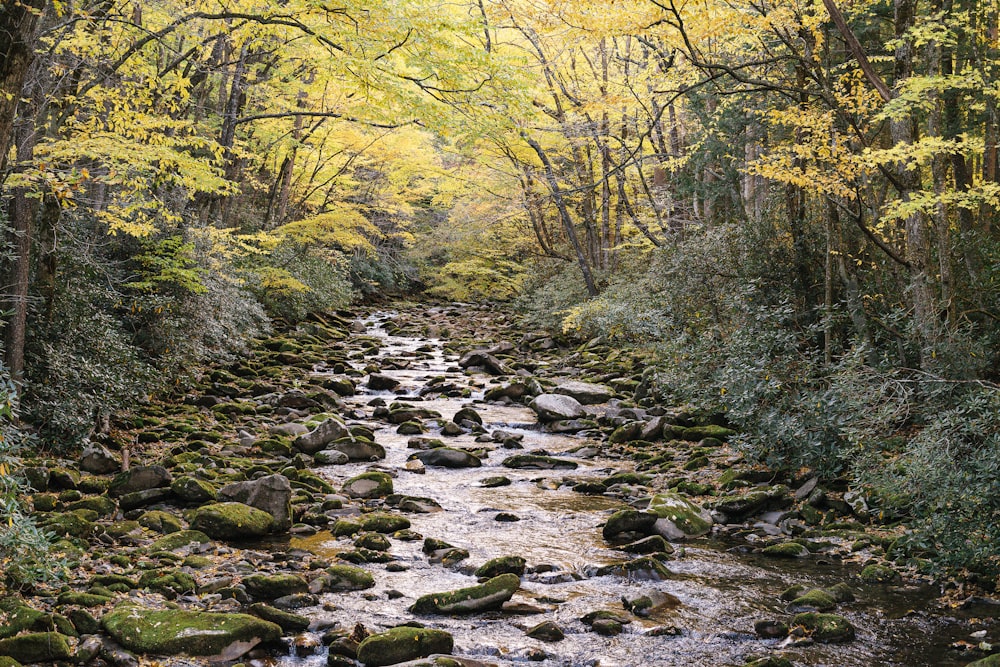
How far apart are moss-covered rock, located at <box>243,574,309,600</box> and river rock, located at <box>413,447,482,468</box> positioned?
194 inches

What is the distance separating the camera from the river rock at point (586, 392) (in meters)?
14.5

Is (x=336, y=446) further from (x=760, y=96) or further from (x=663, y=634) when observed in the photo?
(x=760, y=96)

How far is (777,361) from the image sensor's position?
898 centimetres

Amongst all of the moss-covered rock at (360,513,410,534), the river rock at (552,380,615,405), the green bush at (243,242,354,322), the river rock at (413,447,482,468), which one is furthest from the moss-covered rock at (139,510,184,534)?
the green bush at (243,242,354,322)

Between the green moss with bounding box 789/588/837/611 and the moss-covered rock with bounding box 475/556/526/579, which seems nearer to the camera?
the green moss with bounding box 789/588/837/611

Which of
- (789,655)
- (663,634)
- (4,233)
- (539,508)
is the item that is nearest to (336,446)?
(539,508)

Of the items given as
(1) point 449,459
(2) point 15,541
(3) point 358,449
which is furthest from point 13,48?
(1) point 449,459

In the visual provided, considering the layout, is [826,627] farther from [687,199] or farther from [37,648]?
[687,199]

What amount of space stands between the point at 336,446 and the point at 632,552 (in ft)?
17.8

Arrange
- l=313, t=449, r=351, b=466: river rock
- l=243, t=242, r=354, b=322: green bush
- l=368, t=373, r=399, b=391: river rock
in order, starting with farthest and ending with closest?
l=243, t=242, r=354, b=322: green bush
l=368, t=373, r=399, b=391: river rock
l=313, t=449, r=351, b=466: river rock

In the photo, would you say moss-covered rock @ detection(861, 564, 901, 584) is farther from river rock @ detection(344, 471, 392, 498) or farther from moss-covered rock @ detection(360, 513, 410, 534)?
river rock @ detection(344, 471, 392, 498)

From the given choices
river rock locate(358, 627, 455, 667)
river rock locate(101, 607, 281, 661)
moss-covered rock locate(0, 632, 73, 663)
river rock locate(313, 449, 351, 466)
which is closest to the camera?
moss-covered rock locate(0, 632, 73, 663)

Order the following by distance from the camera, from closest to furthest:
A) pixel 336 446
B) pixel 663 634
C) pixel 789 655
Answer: pixel 789 655
pixel 663 634
pixel 336 446

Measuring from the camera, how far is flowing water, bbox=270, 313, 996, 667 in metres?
5.23
